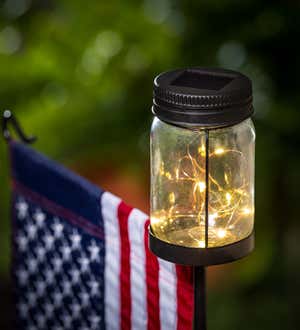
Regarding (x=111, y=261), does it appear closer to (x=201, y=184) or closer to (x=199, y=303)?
(x=199, y=303)

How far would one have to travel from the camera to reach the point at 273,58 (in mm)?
5758

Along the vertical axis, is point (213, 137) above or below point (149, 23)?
above

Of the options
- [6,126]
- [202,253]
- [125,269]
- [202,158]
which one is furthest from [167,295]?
[6,126]

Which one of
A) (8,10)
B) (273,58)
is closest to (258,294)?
(273,58)

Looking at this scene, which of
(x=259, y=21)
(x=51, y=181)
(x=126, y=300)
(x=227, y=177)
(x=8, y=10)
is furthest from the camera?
(x=8, y=10)

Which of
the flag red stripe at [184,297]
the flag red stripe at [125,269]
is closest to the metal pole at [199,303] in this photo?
the flag red stripe at [184,297]

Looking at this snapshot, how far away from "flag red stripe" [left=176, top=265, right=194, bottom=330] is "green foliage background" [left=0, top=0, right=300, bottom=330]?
2.83 m

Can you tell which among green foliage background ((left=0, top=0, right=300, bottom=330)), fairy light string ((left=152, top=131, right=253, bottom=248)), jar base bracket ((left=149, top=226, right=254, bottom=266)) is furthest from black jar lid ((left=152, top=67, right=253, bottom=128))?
green foliage background ((left=0, top=0, right=300, bottom=330))

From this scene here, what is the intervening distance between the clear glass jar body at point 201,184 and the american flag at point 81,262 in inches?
8.2

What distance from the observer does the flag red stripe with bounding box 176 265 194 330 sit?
9.37 feet

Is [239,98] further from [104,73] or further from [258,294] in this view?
[258,294]

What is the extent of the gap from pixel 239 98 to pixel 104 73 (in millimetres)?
3310

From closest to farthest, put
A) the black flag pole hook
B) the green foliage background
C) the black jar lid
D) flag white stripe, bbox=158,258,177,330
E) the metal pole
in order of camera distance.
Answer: the black jar lid → the metal pole → flag white stripe, bbox=158,258,177,330 → the black flag pole hook → the green foliage background

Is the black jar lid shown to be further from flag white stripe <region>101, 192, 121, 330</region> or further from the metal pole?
flag white stripe <region>101, 192, 121, 330</region>
